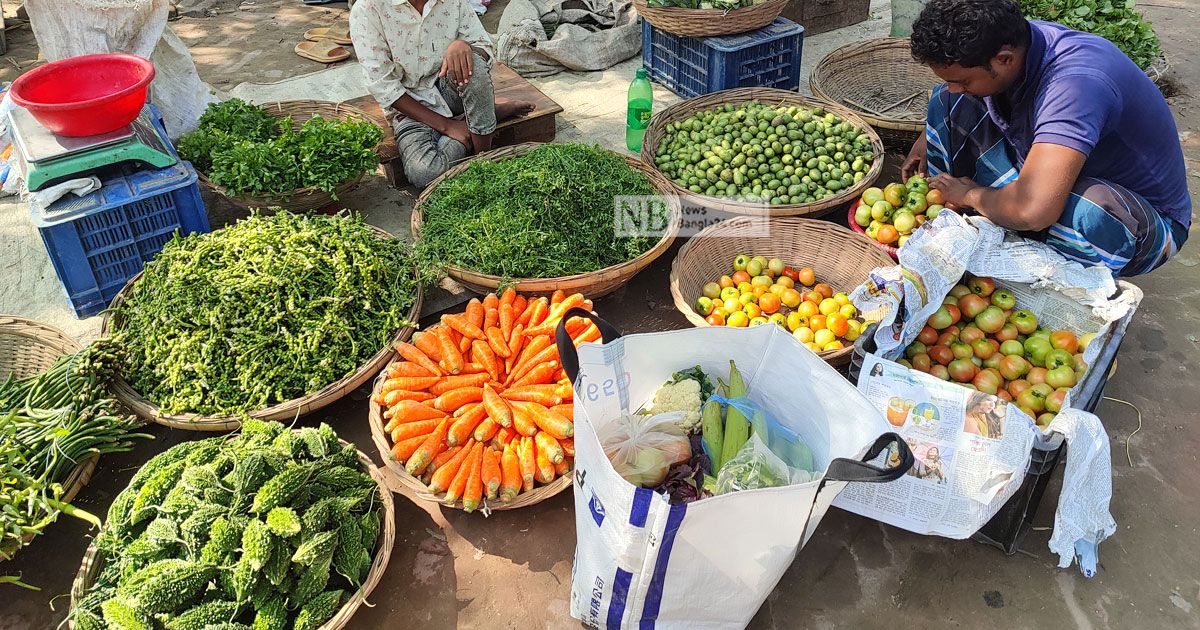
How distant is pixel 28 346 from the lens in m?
2.78

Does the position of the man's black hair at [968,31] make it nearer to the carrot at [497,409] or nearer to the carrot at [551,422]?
the carrot at [551,422]

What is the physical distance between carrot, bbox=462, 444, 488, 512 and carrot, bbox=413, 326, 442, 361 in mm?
504

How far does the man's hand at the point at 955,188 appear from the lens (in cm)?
298

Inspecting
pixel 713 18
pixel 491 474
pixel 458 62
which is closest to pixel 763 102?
pixel 713 18

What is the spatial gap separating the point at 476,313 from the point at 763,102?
230 cm

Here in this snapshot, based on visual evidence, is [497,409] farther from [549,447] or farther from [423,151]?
[423,151]

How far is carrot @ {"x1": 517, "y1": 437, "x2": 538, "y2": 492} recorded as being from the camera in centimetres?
237

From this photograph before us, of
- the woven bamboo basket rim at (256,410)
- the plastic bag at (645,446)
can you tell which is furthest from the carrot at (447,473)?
the plastic bag at (645,446)

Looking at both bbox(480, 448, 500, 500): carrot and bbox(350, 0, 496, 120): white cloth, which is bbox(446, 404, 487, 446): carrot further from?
bbox(350, 0, 496, 120): white cloth

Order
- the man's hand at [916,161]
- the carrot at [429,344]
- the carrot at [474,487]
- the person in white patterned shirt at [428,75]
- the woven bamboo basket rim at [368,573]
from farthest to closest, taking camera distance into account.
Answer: the person in white patterned shirt at [428,75] < the man's hand at [916,161] < the carrot at [429,344] < the carrot at [474,487] < the woven bamboo basket rim at [368,573]

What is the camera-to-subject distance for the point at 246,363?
2.60m

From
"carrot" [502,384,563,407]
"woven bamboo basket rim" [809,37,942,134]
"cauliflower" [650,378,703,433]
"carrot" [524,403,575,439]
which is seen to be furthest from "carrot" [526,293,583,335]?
"woven bamboo basket rim" [809,37,942,134]

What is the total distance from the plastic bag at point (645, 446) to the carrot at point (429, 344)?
0.94 metres

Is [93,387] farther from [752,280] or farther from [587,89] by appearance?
[587,89]
